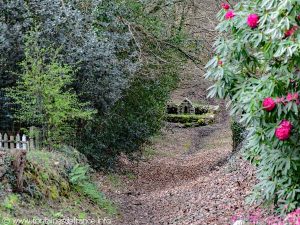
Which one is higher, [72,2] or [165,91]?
[72,2]

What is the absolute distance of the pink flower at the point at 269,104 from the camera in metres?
5.67

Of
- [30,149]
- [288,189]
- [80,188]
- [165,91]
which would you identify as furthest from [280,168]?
[165,91]

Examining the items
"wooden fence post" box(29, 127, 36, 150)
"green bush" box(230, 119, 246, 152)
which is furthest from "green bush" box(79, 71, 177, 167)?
"wooden fence post" box(29, 127, 36, 150)

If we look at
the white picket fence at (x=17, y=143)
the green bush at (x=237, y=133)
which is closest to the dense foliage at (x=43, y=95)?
the white picket fence at (x=17, y=143)

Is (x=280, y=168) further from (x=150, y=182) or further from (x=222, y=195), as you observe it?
(x=150, y=182)

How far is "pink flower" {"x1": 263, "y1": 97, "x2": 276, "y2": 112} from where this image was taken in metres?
5.67

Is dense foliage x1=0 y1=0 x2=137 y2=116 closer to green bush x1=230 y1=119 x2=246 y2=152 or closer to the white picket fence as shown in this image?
the white picket fence

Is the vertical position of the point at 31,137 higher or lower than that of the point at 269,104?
lower

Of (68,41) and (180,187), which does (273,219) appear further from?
(68,41)

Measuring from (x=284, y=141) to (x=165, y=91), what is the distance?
10.5 meters

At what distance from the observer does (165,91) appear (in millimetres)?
16219

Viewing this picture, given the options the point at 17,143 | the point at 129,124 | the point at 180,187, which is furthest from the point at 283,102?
the point at 129,124

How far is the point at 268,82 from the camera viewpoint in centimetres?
585

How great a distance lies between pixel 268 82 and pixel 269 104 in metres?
0.32
